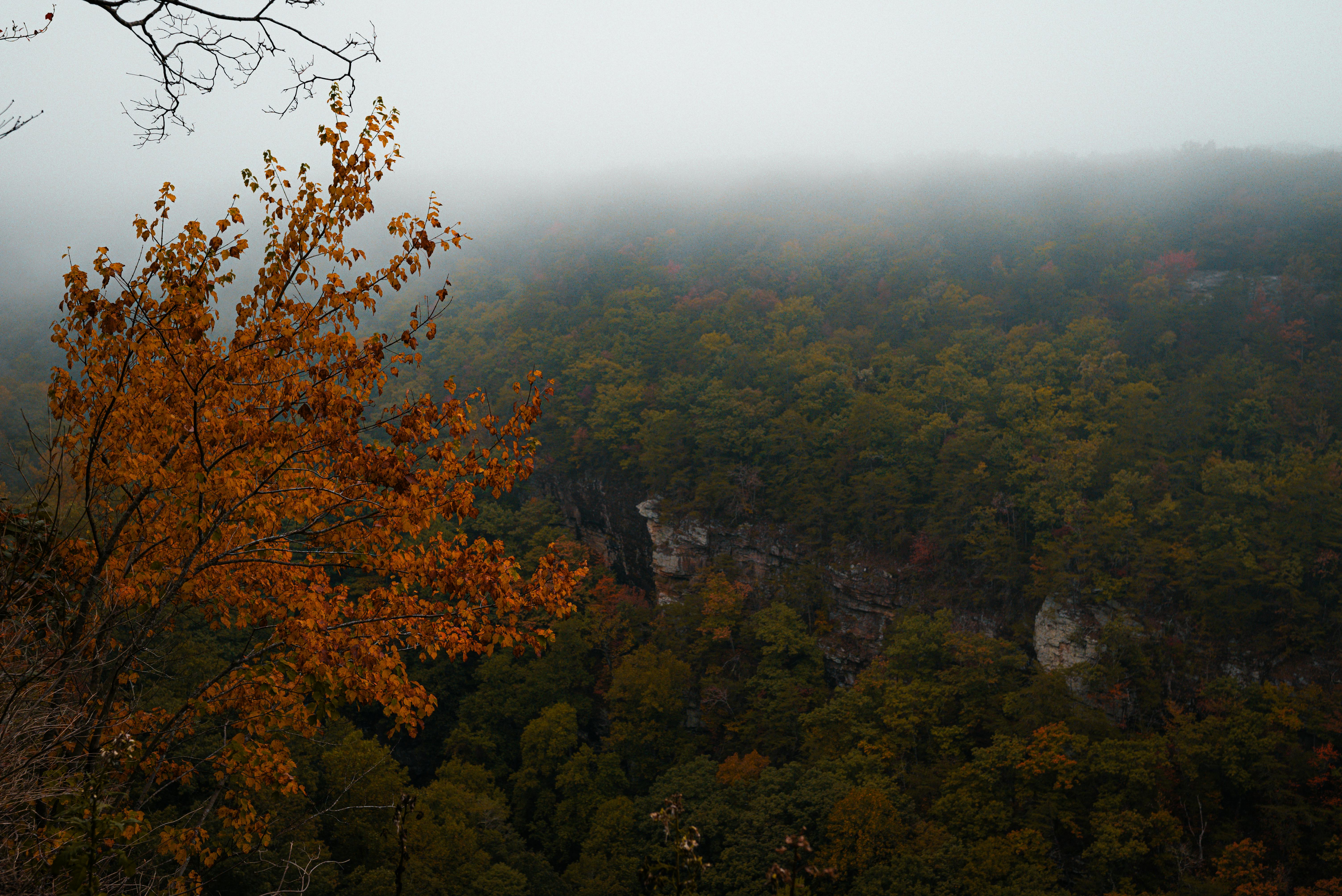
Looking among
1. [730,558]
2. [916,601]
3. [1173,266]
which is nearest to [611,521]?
[730,558]

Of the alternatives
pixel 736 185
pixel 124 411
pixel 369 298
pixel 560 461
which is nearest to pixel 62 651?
pixel 124 411

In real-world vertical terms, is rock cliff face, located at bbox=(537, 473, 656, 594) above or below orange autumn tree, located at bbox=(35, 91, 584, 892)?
below

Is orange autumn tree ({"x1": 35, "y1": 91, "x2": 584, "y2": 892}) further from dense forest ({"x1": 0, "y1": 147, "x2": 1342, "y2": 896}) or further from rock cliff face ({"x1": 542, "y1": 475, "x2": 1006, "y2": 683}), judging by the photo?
rock cliff face ({"x1": 542, "y1": 475, "x2": 1006, "y2": 683})

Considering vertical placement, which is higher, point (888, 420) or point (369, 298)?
point (369, 298)

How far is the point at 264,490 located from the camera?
3.56 meters

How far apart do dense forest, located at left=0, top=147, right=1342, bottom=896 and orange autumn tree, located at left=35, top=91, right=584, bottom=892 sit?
20.2 inches

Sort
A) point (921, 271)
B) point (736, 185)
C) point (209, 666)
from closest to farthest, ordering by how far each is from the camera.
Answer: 1. point (209, 666)
2. point (921, 271)
3. point (736, 185)

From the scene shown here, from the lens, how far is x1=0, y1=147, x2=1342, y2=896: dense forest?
16875 mm

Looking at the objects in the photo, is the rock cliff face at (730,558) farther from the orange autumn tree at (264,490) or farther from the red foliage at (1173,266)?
the orange autumn tree at (264,490)

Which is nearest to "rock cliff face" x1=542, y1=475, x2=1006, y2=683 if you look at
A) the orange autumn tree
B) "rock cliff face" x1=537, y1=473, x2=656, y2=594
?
"rock cliff face" x1=537, y1=473, x2=656, y2=594

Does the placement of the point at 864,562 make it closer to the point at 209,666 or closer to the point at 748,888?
the point at 748,888

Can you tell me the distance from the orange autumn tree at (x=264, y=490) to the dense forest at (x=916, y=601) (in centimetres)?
51

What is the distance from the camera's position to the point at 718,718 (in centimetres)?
2550

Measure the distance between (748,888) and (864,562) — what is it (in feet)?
49.7
